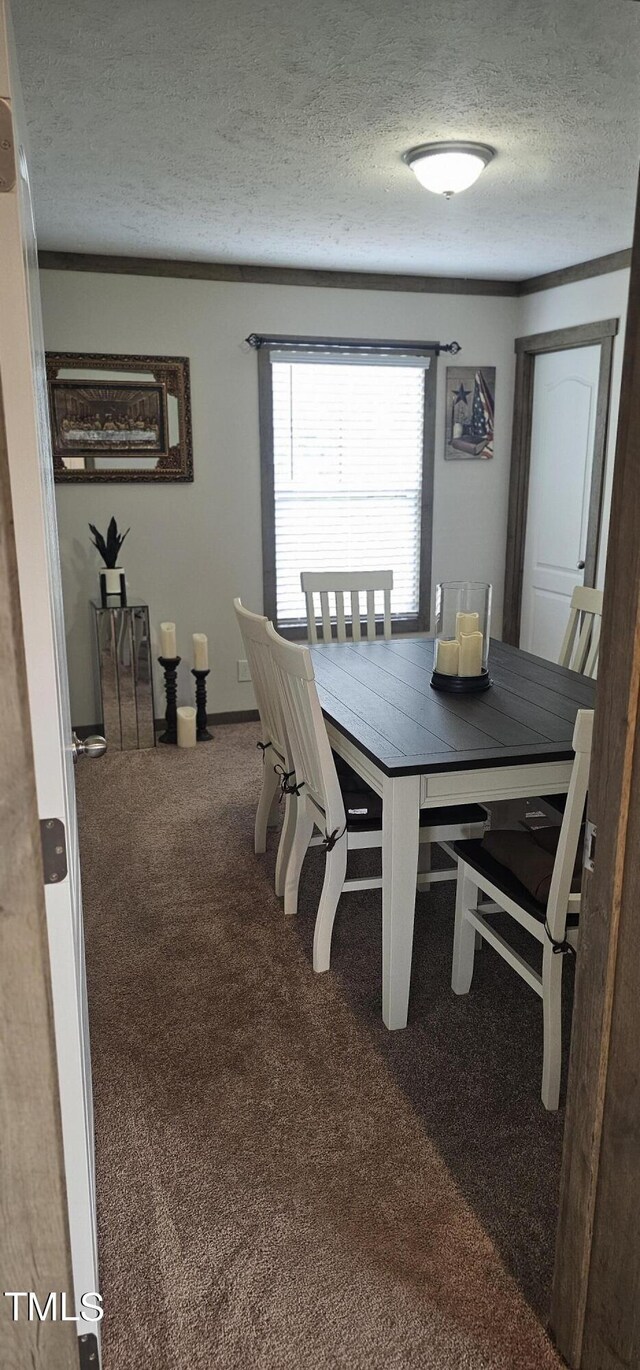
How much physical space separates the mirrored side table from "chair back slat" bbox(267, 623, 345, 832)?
2042 millimetres

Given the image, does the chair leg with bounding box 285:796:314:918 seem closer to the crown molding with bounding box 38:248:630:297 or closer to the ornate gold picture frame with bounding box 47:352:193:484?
the ornate gold picture frame with bounding box 47:352:193:484

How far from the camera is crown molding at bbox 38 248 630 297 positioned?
4.55 m

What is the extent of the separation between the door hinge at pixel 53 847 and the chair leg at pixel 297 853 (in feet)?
5.71

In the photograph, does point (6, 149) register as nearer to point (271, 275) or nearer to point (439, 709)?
point (439, 709)

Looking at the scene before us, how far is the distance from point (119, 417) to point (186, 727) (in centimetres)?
164

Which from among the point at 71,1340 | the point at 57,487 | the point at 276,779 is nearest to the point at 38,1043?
the point at 71,1340

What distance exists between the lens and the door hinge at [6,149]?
1021 mm

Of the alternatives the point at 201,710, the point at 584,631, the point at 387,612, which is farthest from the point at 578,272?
the point at 201,710

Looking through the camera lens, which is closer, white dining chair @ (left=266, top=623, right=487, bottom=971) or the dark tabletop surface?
the dark tabletop surface

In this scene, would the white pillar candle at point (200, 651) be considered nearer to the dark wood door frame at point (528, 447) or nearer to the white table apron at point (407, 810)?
the dark wood door frame at point (528, 447)

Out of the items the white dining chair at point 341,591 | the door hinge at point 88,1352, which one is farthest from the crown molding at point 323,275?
the door hinge at point 88,1352

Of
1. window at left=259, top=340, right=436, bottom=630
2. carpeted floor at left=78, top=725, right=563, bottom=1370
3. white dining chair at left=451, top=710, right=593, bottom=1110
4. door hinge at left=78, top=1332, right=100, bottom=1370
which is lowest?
carpeted floor at left=78, top=725, right=563, bottom=1370

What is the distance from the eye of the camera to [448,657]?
9.73 ft

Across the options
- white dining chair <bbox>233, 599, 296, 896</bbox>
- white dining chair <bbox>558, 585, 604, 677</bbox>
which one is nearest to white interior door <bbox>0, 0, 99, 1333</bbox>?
white dining chair <bbox>233, 599, 296, 896</bbox>
